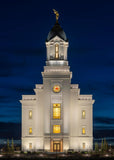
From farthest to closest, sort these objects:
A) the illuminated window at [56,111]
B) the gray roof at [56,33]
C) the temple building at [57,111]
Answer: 1. the gray roof at [56,33]
2. the illuminated window at [56,111]
3. the temple building at [57,111]

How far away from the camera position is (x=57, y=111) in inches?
3000

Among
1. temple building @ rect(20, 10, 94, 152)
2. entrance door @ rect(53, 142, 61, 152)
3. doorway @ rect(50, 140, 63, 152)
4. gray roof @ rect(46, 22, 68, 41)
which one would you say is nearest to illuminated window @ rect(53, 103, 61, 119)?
temple building @ rect(20, 10, 94, 152)

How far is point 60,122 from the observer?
7575 centimetres

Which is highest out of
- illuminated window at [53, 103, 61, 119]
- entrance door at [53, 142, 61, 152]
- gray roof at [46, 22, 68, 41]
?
gray roof at [46, 22, 68, 41]

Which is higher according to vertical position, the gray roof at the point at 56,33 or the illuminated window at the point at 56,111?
the gray roof at the point at 56,33

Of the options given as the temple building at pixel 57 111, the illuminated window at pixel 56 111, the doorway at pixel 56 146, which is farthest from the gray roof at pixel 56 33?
the doorway at pixel 56 146

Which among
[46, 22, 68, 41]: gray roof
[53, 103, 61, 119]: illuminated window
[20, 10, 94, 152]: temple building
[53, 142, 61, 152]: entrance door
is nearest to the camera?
[53, 142, 61, 152]: entrance door

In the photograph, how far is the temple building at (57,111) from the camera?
75.7 metres

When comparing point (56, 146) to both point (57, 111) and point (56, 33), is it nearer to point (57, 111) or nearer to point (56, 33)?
point (57, 111)

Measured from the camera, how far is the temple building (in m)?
75.7

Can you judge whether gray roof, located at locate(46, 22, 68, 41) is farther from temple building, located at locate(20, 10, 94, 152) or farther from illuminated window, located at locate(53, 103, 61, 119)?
illuminated window, located at locate(53, 103, 61, 119)

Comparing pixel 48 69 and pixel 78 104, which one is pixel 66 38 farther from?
pixel 78 104

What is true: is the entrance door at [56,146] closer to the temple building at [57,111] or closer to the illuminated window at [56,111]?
the temple building at [57,111]

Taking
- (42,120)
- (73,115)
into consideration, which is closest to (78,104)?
(73,115)
